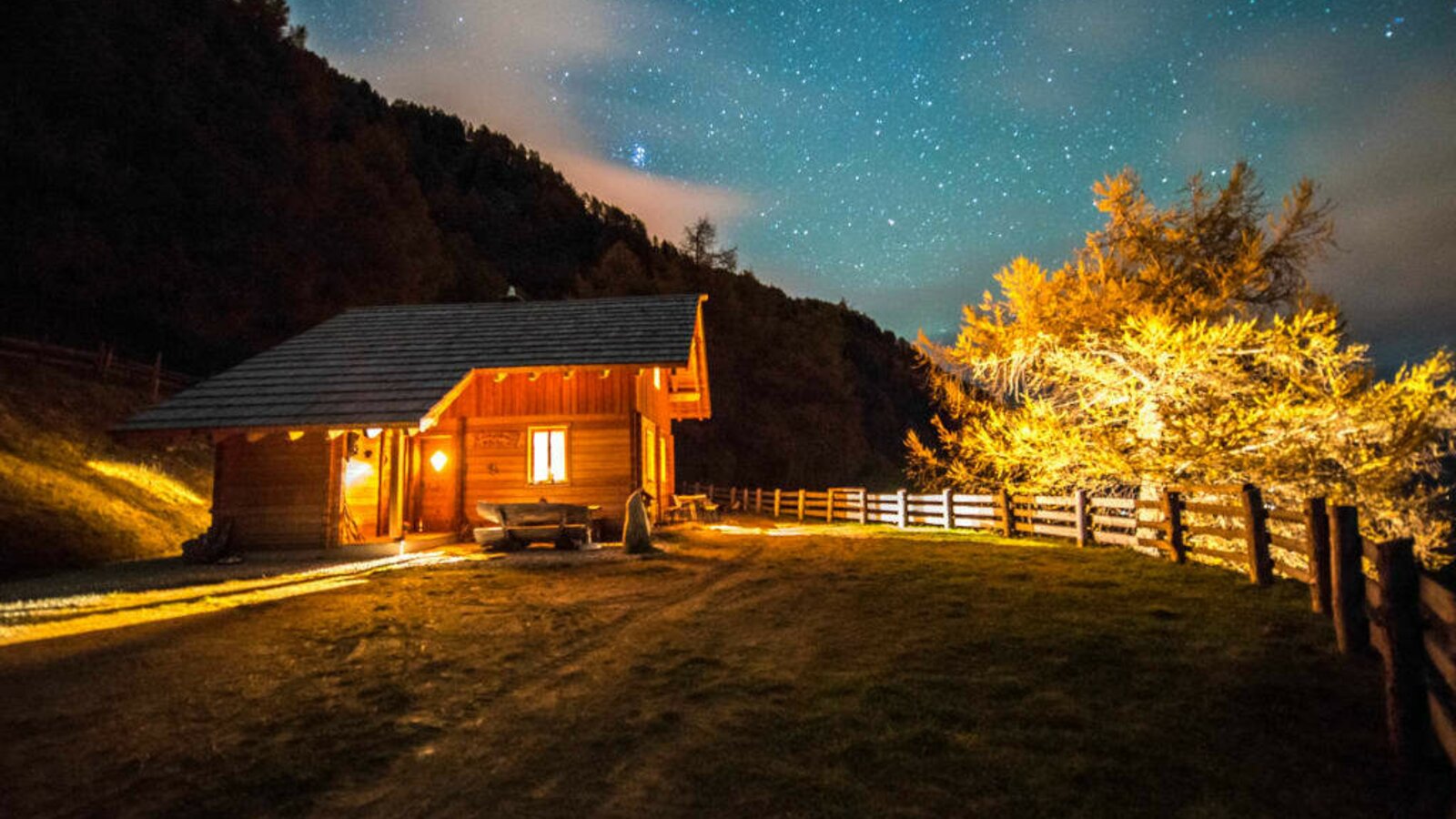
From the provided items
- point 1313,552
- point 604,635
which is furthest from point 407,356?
point 1313,552

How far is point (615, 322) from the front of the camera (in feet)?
63.5

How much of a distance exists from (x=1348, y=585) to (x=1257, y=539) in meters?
3.30

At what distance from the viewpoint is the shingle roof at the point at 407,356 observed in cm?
1471

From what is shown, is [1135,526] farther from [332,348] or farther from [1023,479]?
[332,348]

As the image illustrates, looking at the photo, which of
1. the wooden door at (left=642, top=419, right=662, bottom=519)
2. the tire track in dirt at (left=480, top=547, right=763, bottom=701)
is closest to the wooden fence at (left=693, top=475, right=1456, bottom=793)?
the tire track in dirt at (left=480, top=547, right=763, bottom=701)

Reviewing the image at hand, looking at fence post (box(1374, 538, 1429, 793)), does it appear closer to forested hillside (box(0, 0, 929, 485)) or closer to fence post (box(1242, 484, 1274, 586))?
fence post (box(1242, 484, 1274, 586))

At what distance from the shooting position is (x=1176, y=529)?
11.4 metres

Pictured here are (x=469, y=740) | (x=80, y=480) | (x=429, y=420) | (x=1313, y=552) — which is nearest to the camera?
(x=469, y=740)

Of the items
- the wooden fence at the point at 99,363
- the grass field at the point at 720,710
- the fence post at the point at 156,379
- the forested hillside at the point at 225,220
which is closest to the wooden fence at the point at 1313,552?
the grass field at the point at 720,710

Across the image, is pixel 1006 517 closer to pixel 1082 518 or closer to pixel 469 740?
pixel 1082 518

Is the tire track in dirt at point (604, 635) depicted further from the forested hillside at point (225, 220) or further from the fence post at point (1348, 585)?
the forested hillside at point (225, 220)

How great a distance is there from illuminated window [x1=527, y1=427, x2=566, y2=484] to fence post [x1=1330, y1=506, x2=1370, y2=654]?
1464 centimetres

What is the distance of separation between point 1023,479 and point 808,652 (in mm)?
12667

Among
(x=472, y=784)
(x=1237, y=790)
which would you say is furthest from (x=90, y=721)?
(x=1237, y=790)
